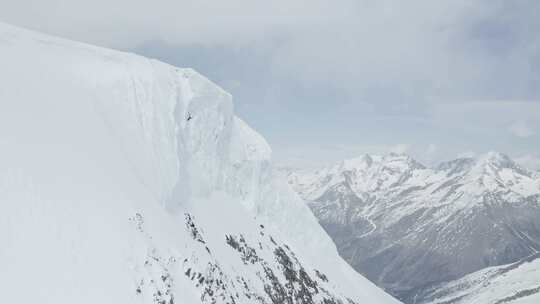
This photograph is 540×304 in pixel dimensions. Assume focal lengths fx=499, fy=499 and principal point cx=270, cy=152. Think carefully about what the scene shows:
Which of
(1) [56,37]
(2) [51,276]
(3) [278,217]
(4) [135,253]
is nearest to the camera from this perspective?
(2) [51,276]

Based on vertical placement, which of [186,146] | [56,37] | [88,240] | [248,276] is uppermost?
[56,37]

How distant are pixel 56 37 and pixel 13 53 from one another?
18.4 metres

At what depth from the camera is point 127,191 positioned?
4544 centimetres

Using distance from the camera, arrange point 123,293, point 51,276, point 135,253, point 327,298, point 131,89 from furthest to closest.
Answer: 1. point 327,298
2. point 131,89
3. point 135,253
4. point 123,293
5. point 51,276

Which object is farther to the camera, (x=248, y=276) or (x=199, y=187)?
(x=199, y=187)

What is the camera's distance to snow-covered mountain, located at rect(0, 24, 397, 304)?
33.9m

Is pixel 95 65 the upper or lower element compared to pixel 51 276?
upper

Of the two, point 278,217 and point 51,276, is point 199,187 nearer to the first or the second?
point 278,217

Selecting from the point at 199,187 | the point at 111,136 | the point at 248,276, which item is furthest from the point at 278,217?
the point at 111,136

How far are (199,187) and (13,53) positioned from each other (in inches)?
1215

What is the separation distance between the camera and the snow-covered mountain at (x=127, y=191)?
33875 millimetres

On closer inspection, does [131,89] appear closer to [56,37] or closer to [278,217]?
[56,37]

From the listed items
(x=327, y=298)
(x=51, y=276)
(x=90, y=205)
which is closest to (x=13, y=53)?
Result: (x=90, y=205)

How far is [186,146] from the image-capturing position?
2886 inches
